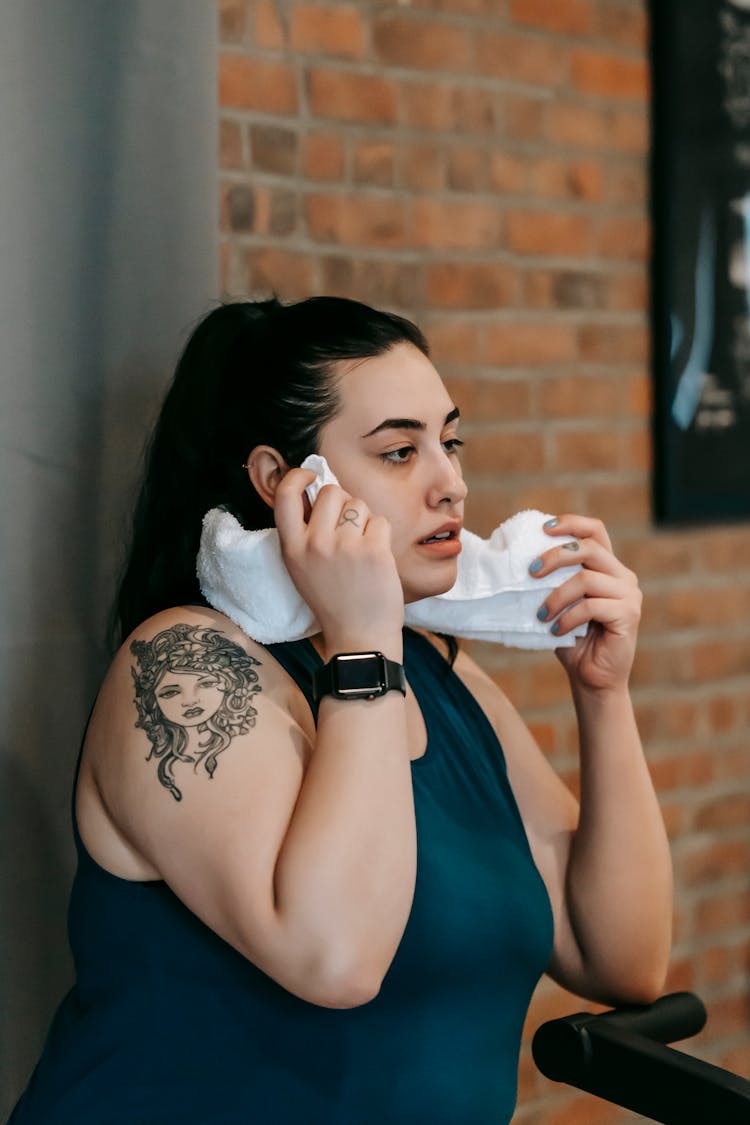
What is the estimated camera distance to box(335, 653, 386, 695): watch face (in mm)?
1115

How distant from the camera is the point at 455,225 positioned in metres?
1.96

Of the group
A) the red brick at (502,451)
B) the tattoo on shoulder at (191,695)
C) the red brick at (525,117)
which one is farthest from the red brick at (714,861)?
the tattoo on shoulder at (191,695)

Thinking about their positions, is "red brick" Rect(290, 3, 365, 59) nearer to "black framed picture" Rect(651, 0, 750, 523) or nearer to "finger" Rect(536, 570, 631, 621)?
"black framed picture" Rect(651, 0, 750, 523)

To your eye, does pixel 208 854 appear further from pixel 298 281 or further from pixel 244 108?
pixel 244 108

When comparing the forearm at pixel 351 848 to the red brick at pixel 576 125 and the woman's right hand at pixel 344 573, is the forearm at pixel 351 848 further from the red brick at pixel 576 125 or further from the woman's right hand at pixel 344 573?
the red brick at pixel 576 125

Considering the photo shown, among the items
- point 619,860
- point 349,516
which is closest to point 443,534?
point 349,516

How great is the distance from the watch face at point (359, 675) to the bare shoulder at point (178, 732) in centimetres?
8

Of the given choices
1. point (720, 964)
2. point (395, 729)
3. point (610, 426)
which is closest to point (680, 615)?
point (610, 426)

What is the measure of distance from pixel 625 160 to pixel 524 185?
21 centimetres

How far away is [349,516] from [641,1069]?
21.4 inches

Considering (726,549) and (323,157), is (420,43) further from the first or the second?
(726,549)

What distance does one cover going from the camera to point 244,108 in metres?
1.74

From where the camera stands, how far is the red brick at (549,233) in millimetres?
2025

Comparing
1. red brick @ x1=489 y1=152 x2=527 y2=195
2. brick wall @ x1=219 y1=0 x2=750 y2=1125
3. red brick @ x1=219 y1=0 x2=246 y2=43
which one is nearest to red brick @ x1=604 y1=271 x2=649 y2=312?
brick wall @ x1=219 y1=0 x2=750 y2=1125
